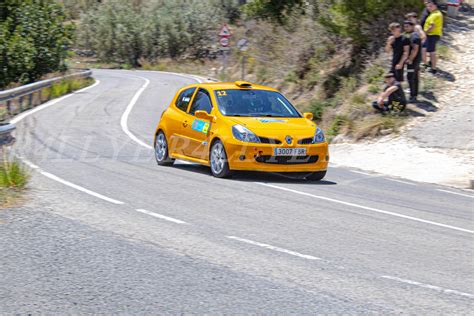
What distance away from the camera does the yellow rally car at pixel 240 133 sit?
12.6 metres

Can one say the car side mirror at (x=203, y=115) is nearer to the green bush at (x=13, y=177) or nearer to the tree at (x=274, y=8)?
the green bush at (x=13, y=177)

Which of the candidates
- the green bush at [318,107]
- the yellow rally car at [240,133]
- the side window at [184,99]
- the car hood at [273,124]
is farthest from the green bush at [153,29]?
the car hood at [273,124]

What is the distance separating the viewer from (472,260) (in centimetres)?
767

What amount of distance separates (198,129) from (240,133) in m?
1.22

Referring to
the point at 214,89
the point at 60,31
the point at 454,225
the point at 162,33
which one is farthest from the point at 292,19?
the point at 162,33

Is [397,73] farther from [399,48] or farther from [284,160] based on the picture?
[284,160]

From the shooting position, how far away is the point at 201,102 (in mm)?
14016

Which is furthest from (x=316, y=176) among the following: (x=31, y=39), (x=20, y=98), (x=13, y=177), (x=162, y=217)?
(x=31, y=39)

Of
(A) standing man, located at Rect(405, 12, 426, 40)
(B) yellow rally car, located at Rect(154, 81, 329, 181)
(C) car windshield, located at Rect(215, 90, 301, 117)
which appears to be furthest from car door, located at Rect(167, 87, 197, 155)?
(A) standing man, located at Rect(405, 12, 426, 40)

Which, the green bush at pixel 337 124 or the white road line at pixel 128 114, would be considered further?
the green bush at pixel 337 124

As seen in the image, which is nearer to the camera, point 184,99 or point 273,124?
point 273,124

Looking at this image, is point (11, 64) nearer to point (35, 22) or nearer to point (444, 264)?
point (35, 22)

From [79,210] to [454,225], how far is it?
4.53 m

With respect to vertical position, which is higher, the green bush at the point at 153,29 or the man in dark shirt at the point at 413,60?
the man in dark shirt at the point at 413,60
